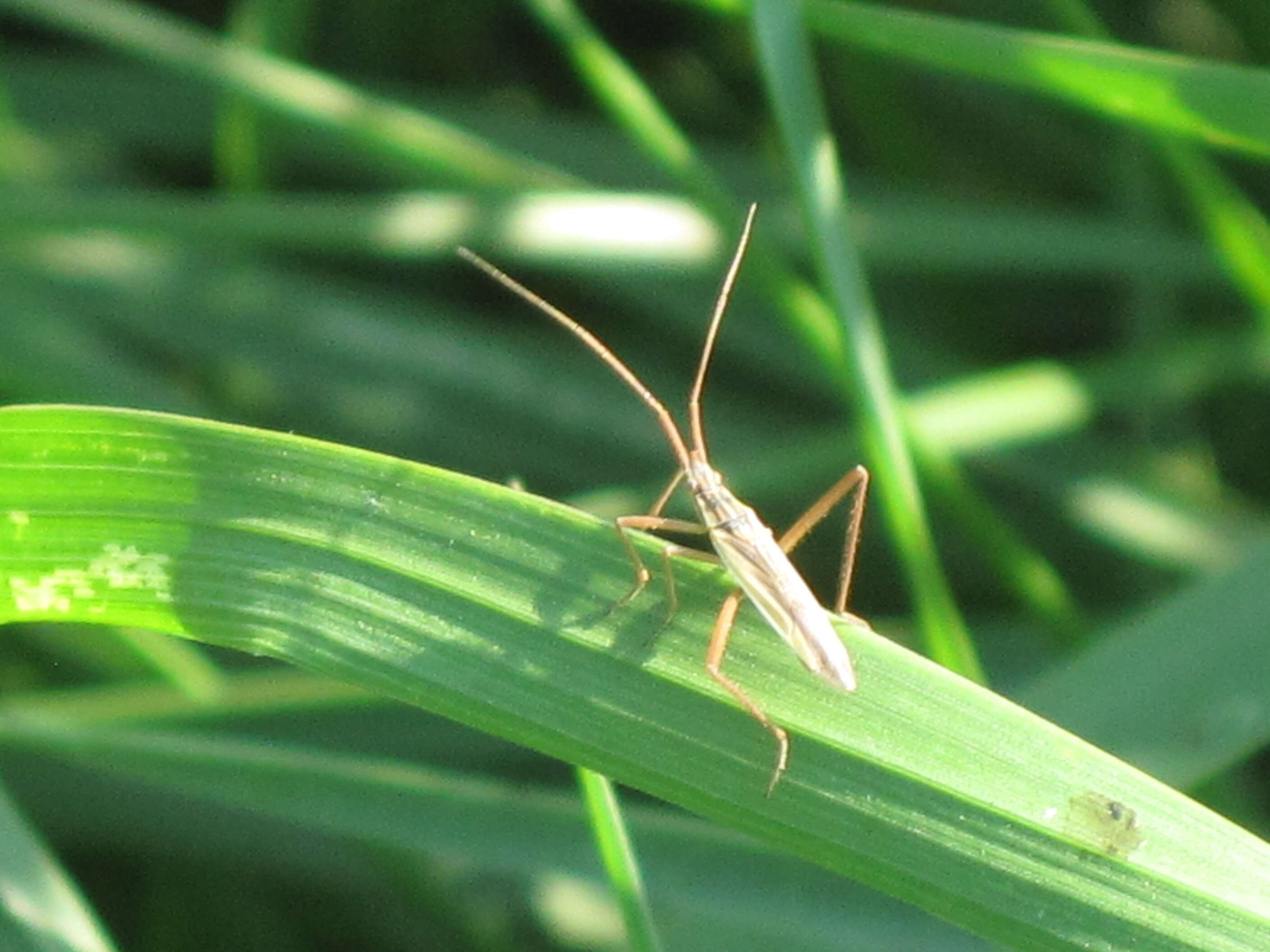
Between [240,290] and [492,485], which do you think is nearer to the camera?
[492,485]

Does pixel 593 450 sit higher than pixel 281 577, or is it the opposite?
pixel 593 450

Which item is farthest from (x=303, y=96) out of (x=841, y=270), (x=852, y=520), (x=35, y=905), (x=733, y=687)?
A: (x=733, y=687)

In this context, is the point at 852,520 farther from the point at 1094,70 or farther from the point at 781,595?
the point at 1094,70

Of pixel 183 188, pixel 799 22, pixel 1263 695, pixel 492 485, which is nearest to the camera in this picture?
pixel 492 485

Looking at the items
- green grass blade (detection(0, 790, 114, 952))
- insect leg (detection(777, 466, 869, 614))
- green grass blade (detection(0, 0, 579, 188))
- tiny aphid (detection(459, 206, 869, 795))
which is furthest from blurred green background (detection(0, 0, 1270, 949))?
green grass blade (detection(0, 790, 114, 952))

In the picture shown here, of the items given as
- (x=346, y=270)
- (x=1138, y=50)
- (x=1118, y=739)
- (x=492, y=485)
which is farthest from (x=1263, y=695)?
(x=346, y=270)

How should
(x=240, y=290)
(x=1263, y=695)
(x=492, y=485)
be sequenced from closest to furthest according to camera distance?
(x=492, y=485) → (x=1263, y=695) → (x=240, y=290)

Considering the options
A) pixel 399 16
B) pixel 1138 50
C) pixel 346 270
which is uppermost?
pixel 399 16

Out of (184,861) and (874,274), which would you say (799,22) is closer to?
(874,274)

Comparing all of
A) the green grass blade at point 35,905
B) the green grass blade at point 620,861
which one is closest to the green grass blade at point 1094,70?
the green grass blade at point 620,861
